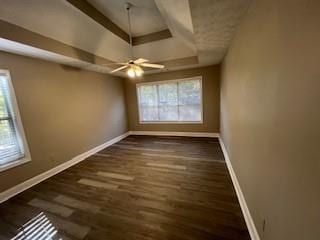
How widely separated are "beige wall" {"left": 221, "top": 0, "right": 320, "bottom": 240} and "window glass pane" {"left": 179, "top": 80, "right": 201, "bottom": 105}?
11.7 feet

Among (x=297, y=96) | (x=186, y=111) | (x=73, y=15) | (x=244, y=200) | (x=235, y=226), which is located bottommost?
(x=235, y=226)

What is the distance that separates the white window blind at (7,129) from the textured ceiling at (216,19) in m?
3.14

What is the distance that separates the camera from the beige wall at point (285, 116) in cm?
69

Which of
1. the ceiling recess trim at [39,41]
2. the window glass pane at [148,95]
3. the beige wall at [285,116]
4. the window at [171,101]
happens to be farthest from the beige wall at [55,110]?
the beige wall at [285,116]

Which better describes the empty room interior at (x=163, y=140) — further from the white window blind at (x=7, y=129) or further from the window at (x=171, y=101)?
the window at (x=171, y=101)

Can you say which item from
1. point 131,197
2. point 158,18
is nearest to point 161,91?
point 158,18

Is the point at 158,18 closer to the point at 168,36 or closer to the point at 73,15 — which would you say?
the point at 168,36

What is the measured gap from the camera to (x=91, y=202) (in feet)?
7.41

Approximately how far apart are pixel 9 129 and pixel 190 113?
15.0 ft

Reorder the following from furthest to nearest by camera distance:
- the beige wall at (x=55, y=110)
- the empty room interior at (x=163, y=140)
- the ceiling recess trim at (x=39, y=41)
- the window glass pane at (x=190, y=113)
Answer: the window glass pane at (x=190, y=113)
the beige wall at (x=55, y=110)
the ceiling recess trim at (x=39, y=41)
the empty room interior at (x=163, y=140)

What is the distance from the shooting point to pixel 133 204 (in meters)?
2.16

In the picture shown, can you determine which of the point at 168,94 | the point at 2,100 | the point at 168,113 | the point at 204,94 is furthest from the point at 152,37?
the point at 2,100

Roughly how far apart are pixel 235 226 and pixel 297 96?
5.25 feet

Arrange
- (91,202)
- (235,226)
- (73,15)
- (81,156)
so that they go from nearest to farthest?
(235,226)
(91,202)
(73,15)
(81,156)
